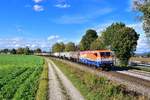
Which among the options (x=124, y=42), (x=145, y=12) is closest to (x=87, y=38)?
Result: (x=124, y=42)

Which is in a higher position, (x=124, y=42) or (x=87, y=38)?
(x=87, y=38)

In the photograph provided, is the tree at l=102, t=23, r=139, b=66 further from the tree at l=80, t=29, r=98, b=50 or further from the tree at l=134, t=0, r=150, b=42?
the tree at l=80, t=29, r=98, b=50

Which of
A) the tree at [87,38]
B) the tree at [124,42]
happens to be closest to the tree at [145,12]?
the tree at [124,42]

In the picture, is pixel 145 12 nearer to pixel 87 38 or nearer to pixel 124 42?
pixel 124 42

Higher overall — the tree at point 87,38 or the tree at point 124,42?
the tree at point 87,38

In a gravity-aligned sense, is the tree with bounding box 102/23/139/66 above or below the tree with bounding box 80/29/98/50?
below

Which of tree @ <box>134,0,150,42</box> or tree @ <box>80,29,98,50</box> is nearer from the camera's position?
tree @ <box>134,0,150,42</box>

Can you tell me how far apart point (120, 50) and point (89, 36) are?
3668 inches

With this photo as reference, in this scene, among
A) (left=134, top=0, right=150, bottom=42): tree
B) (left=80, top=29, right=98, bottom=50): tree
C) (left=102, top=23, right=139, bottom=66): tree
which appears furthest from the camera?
(left=80, top=29, right=98, bottom=50): tree

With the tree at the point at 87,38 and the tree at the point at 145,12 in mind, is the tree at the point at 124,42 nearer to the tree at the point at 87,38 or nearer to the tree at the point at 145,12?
the tree at the point at 145,12

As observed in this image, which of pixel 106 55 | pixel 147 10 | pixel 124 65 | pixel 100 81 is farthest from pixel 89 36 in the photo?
pixel 100 81

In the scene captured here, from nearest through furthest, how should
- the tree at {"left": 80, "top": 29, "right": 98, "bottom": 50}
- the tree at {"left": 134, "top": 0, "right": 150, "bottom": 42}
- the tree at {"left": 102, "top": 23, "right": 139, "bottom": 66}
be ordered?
the tree at {"left": 134, "top": 0, "right": 150, "bottom": 42} < the tree at {"left": 102, "top": 23, "right": 139, "bottom": 66} < the tree at {"left": 80, "top": 29, "right": 98, "bottom": 50}

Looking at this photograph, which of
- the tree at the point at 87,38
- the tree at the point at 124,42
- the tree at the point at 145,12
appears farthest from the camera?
the tree at the point at 87,38

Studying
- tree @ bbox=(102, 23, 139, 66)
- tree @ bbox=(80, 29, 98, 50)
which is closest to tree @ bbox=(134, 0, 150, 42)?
tree @ bbox=(102, 23, 139, 66)
